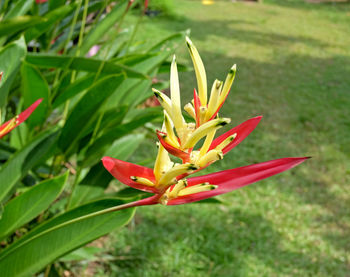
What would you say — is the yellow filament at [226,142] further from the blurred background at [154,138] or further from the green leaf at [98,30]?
the green leaf at [98,30]

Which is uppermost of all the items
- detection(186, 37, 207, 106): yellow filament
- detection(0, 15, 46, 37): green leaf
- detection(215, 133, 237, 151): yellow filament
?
detection(186, 37, 207, 106): yellow filament

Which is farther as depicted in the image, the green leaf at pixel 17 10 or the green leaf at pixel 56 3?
the green leaf at pixel 56 3

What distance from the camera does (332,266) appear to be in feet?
6.61

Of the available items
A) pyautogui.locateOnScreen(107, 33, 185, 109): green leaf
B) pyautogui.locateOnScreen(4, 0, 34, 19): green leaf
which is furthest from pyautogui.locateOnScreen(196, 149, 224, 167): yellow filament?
pyautogui.locateOnScreen(4, 0, 34, 19): green leaf

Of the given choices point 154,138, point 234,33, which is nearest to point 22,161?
point 154,138

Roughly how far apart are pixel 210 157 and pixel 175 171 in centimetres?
3

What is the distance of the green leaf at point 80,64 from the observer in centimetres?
107

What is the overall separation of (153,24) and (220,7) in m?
2.17

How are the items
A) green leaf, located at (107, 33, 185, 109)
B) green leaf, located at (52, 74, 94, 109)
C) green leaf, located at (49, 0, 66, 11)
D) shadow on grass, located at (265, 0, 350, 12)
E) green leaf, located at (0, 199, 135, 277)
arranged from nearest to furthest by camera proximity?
green leaf, located at (0, 199, 135, 277), green leaf, located at (52, 74, 94, 109), green leaf, located at (107, 33, 185, 109), green leaf, located at (49, 0, 66, 11), shadow on grass, located at (265, 0, 350, 12)

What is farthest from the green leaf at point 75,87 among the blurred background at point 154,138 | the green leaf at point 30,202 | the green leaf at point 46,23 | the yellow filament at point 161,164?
the yellow filament at point 161,164

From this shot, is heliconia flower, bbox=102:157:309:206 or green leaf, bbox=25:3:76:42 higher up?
heliconia flower, bbox=102:157:309:206

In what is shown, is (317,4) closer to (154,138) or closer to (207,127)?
(154,138)

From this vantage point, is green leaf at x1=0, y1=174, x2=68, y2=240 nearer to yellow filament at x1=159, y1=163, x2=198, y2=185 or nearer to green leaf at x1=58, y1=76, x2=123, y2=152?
green leaf at x1=58, y1=76, x2=123, y2=152

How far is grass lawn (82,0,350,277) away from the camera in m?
1.93
